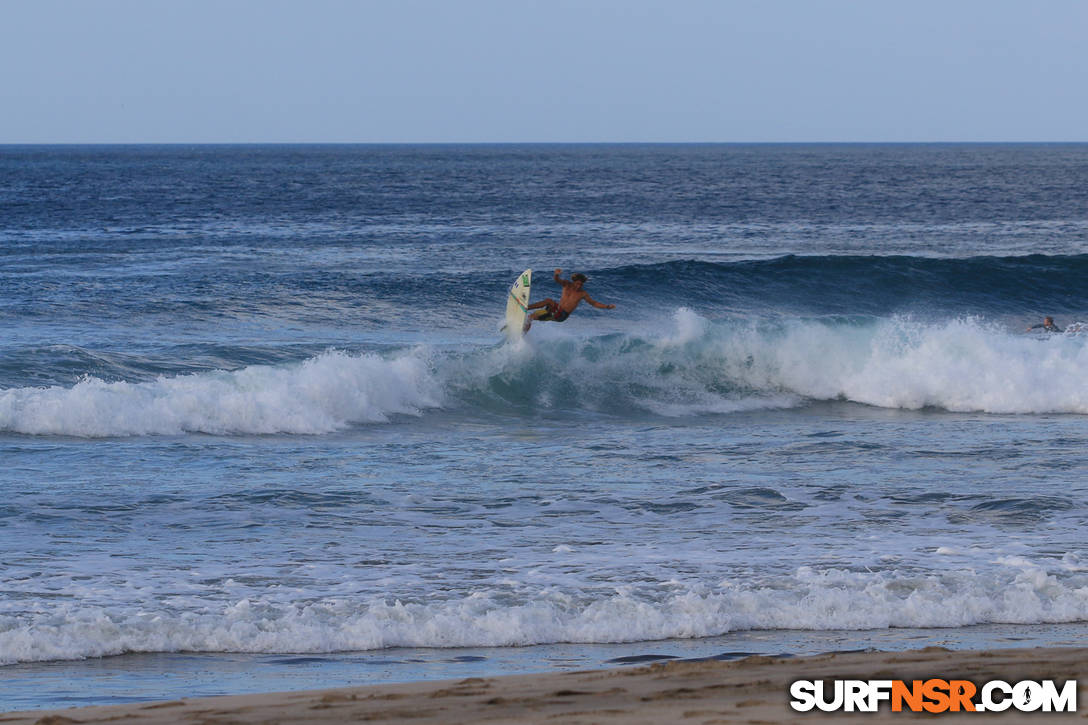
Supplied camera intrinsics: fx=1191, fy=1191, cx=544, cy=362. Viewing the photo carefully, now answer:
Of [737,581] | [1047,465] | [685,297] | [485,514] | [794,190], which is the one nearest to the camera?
[737,581]

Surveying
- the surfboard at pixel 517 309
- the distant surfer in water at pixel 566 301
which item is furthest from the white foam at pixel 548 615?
the surfboard at pixel 517 309

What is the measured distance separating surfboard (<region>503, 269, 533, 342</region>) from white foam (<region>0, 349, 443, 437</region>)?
2.00 m

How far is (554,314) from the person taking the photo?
1698cm

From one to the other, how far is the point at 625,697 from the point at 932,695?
1416 millimetres

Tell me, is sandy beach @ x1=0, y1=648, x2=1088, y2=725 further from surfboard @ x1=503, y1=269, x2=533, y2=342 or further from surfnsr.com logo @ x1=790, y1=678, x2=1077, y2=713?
surfboard @ x1=503, y1=269, x2=533, y2=342

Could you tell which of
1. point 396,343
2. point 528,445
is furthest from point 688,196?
point 528,445

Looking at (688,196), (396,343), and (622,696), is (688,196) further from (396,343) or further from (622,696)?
(622,696)

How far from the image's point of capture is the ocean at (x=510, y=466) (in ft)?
23.2

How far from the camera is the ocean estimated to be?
707cm

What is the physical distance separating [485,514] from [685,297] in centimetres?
1706

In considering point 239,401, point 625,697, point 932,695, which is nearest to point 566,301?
point 239,401

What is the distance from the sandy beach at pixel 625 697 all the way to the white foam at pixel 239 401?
8.71m

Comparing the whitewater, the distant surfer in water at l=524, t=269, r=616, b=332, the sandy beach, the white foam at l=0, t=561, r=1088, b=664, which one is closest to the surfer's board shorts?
the distant surfer in water at l=524, t=269, r=616, b=332

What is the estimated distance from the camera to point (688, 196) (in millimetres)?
66000
